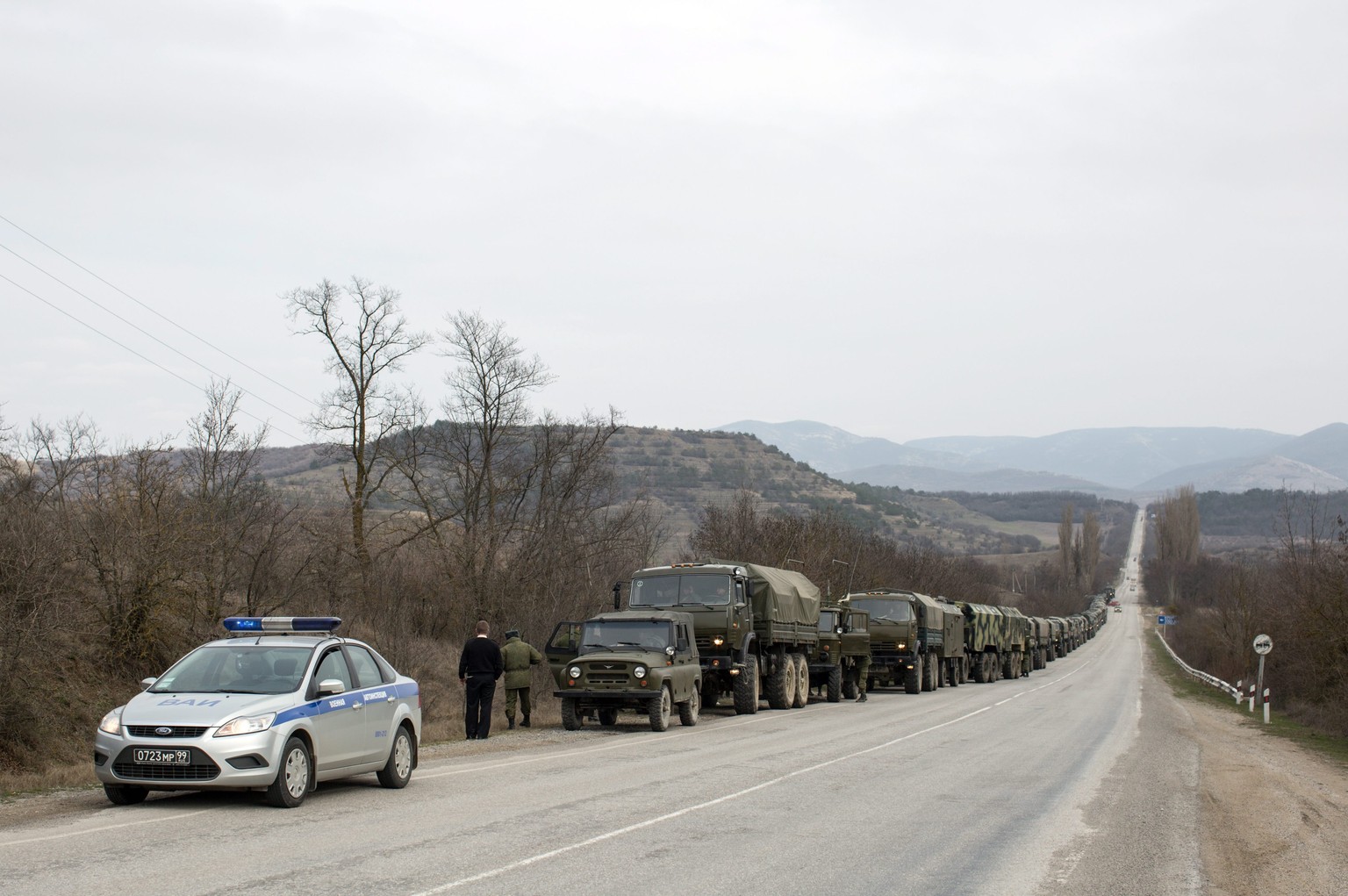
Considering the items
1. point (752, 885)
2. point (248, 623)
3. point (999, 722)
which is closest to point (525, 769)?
point (248, 623)

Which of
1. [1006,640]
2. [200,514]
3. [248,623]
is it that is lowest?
[1006,640]

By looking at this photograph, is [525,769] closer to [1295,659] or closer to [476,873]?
[476,873]

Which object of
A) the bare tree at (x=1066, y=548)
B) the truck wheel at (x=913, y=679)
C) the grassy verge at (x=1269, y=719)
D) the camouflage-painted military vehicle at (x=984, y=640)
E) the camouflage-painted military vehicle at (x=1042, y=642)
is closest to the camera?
the grassy verge at (x=1269, y=719)

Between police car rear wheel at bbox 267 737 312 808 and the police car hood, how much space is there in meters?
0.43

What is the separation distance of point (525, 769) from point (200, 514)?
1151 cm

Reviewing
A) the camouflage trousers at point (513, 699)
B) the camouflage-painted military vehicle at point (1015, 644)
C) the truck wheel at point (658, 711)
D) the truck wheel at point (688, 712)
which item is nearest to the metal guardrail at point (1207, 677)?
the camouflage-painted military vehicle at point (1015, 644)

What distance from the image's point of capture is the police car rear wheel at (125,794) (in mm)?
11242

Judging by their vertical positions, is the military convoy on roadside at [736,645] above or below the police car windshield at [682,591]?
below

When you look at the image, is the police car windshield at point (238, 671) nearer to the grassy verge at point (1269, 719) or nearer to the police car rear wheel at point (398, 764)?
the police car rear wheel at point (398, 764)

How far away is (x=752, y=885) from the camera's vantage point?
325 inches

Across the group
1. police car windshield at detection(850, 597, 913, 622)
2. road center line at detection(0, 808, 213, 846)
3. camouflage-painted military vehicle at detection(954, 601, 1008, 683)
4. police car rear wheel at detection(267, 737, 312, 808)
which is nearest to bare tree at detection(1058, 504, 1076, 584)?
camouflage-painted military vehicle at detection(954, 601, 1008, 683)

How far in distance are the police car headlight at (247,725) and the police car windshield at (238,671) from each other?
22.3 inches

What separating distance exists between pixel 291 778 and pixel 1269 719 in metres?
31.8

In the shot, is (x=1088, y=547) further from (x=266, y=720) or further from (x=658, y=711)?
(x=266, y=720)
